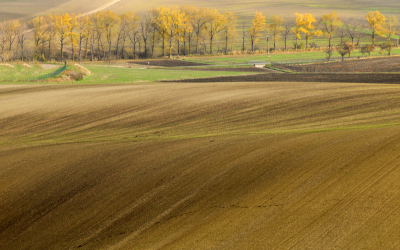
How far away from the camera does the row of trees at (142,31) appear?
357 ft

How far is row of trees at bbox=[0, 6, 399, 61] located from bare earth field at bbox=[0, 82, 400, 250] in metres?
91.6

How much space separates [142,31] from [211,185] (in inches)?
4530

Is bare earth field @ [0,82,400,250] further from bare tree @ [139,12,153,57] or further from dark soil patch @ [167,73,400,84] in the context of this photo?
bare tree @ [139,12,153,57]

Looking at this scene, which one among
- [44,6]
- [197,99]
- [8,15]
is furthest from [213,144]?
[44,6]

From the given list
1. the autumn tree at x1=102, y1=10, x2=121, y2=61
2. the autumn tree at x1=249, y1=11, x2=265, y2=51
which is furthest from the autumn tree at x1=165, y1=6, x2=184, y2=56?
the autumn tree at x1=249, y1=11, x2=265, y2=51

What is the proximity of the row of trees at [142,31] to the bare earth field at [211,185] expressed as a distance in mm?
91572

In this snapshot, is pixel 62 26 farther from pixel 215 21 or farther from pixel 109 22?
pixel 215 21

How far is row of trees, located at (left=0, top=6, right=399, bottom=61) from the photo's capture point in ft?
357

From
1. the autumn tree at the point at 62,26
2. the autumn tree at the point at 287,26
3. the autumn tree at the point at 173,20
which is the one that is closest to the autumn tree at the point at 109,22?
the autumn tree at the point at 62,26

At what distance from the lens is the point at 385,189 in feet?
28.8

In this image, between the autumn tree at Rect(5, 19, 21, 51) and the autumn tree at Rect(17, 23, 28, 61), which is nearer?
the autumn tree at Rect(17, 23, 28, 61)

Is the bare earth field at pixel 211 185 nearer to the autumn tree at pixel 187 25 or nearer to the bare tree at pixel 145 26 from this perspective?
the autumn tree at pixel 187 25

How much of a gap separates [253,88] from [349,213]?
25.3 metres

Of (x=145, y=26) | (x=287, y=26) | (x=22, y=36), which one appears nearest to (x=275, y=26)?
(x=287, y=26)
